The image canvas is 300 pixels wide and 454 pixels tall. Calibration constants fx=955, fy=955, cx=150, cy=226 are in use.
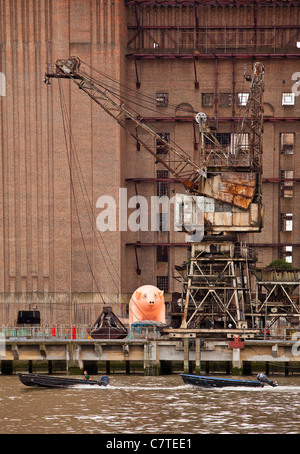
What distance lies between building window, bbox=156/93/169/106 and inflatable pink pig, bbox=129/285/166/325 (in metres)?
26.0

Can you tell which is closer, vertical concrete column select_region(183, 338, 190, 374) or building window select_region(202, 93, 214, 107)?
vertical concrete column select_region(183, 338, 190, 374)

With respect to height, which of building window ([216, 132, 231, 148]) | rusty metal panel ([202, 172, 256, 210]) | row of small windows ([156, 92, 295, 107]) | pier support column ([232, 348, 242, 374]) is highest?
row of small windows ([156, 92, 295, 107])

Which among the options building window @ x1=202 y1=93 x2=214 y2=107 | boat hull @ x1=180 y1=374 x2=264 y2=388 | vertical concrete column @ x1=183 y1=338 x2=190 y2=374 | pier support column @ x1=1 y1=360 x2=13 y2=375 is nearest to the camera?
boat hull @ x1=180 y1=374 x2=264 y2=388

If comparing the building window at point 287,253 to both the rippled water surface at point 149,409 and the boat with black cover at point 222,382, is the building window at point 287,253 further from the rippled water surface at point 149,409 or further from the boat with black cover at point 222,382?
the boat with black cover at point 222,382

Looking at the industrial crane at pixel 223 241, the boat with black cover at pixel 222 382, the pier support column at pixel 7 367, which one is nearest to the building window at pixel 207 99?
the industrial crane at pixel 223 241

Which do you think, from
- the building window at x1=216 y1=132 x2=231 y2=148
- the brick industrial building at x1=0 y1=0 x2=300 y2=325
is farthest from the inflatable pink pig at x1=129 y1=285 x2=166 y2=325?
the building window at x1=216 y1=132 x2=231 y2=148

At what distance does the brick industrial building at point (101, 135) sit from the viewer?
312ft

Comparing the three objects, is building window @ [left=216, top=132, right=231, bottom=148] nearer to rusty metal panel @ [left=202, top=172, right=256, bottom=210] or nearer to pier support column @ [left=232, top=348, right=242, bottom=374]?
rusty metal panel @ [left=202, top=172, right=256, bottom=210]

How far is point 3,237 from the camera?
95.8 metres

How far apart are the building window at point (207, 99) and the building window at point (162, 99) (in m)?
3.87

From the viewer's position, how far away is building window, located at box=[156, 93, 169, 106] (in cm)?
10044

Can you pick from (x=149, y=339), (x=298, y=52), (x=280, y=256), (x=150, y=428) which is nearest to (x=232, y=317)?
(x=149, y=339)

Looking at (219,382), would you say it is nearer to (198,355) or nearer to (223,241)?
(198,355)
